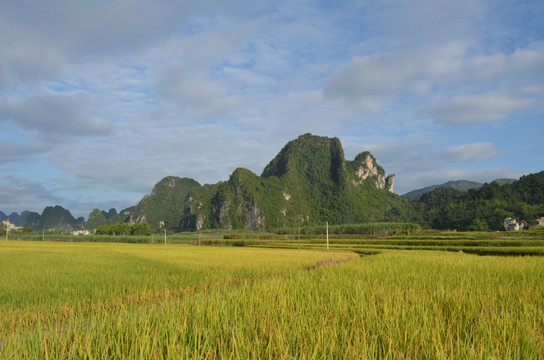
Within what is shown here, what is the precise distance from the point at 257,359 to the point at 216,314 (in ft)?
3.23

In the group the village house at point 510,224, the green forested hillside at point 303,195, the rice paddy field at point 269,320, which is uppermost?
the green forested hillside at point 303,195

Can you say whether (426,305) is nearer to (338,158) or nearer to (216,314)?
(216,314)

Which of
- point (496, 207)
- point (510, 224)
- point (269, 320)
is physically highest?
point (496, 207)

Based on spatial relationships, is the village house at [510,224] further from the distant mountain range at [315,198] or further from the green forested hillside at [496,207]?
the distant mountain range at [315,198]

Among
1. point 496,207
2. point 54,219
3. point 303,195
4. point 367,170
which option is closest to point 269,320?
point 496,207

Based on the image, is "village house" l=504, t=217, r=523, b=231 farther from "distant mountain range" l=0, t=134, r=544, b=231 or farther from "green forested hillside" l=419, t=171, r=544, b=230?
"distant mountain range" l=0, t=134, r=544, b=231

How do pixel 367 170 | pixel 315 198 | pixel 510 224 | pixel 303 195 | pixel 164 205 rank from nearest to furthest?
pixel 510 224
pixel 303 195
pixel 315 198
pixel 367 170
pixel 164 205

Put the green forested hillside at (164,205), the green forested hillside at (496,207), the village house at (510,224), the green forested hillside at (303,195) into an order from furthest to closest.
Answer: the green forested hillside at (164,205) < the green forested hillside at (303,195) < the green forested hillside at (496,207) < the village house at (510,224)

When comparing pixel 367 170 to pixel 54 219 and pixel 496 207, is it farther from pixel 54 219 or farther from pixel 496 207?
pixel 54 219

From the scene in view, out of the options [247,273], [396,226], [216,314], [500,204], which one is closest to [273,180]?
[396,226]

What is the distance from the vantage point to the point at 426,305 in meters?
3.68

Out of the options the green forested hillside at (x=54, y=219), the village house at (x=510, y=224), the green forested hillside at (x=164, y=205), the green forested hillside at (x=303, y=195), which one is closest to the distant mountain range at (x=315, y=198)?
the green forested hillside at (x=303, y=195)

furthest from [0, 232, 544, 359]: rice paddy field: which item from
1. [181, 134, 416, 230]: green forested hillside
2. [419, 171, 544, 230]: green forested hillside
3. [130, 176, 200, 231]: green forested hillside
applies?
[130, 176, 200, 231]: green forested hillside

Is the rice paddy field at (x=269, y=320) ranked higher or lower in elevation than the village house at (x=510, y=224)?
higher
